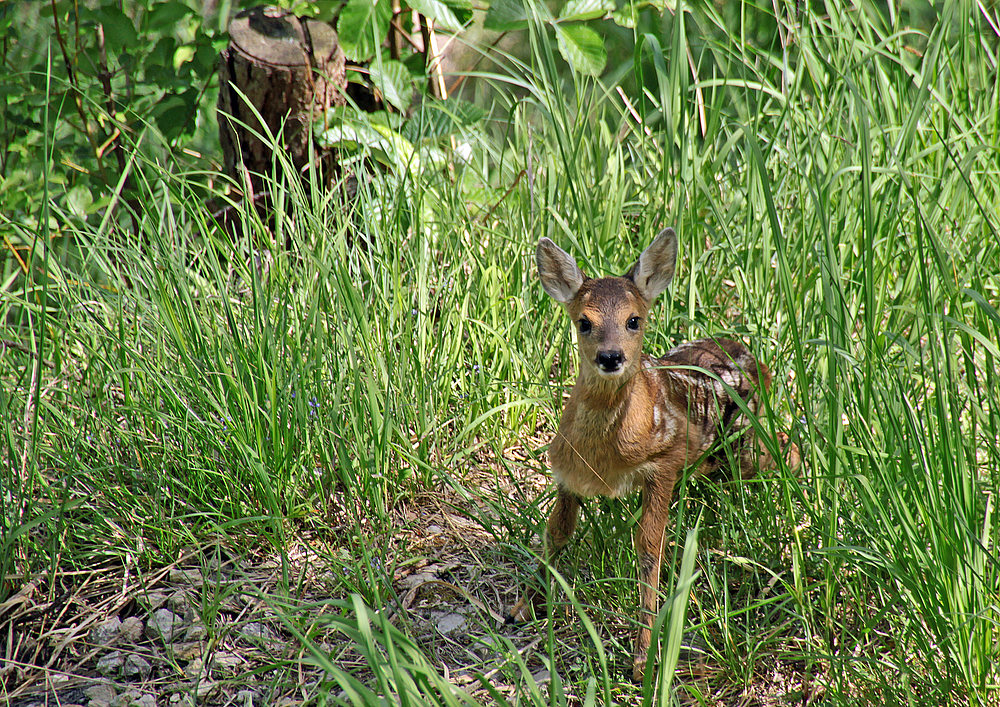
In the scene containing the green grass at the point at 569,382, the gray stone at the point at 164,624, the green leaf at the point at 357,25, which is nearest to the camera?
the green grass at the point at 569,382

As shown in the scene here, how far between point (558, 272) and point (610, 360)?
46 centimetres

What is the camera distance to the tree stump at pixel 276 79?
4.42 m

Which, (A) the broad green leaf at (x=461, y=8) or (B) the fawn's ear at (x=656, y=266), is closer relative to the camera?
(B) the fawn's ear at (x=656, y=266)

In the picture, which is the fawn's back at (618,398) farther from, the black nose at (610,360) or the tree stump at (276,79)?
the tree stump at (276,79)

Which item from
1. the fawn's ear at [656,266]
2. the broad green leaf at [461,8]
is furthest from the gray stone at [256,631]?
the broad green leaf at [461,8]

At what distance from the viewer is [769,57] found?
3414 mm

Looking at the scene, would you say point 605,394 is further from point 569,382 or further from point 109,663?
point 109,663

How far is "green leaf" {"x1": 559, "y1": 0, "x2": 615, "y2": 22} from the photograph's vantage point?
154 inches

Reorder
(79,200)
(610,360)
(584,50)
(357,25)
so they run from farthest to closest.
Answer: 1. (79,200)
2. (357,25)
3. (584,50)
4. (610,360)

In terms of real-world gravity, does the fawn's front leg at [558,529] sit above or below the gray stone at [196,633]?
above

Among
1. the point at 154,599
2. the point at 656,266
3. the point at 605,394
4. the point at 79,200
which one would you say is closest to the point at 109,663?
the point at 154,599

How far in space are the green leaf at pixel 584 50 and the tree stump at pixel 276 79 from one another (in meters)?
1.17

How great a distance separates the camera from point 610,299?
2.80 meters

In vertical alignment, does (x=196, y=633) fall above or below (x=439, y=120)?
below
